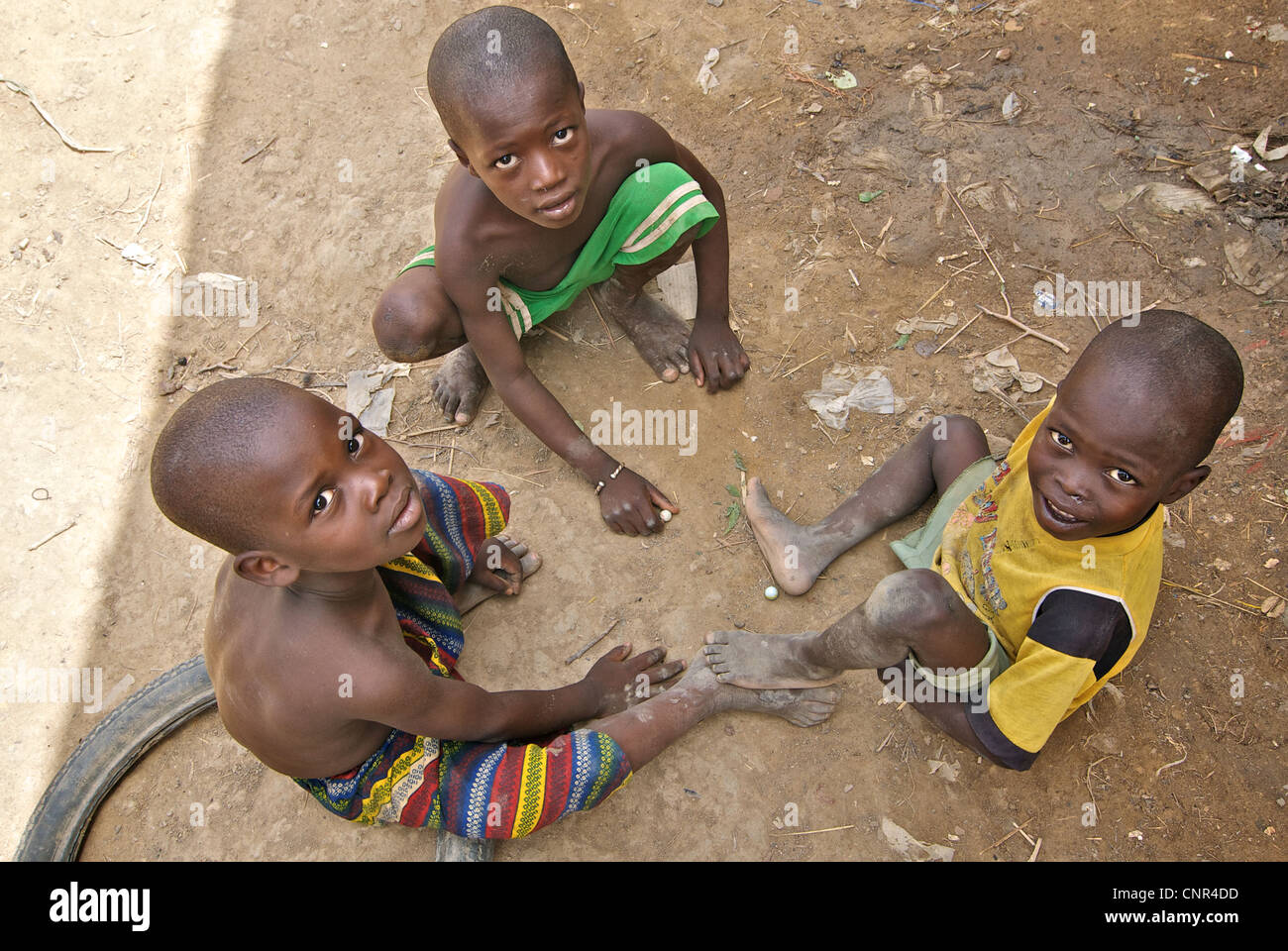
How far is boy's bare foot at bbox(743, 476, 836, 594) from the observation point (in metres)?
2.53

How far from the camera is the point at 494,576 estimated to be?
2619 millimetres

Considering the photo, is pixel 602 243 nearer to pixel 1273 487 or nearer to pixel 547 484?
pixel 547 484

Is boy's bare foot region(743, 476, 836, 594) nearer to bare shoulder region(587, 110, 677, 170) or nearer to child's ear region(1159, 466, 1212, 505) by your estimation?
child's ear region(1159, 466, 1212, 505)

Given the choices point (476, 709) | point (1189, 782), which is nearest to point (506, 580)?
point (476, 709)

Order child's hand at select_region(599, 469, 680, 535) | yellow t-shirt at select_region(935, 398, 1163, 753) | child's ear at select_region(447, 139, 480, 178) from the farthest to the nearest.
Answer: child's hand at select_region(599, 469, 680, 535)
child's ear at select_region(447, 139, 480, 178)
yellow t-shirt at select_region(935, 398, 1163, 753)

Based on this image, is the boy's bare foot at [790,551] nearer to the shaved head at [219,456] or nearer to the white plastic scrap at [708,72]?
the shaved head at [219,456]

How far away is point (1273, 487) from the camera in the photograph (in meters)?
2.50

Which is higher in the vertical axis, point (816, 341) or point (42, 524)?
point (816, 341)

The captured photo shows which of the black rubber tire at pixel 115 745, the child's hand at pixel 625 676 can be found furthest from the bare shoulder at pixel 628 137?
the black rubber tire at pixel 115 745

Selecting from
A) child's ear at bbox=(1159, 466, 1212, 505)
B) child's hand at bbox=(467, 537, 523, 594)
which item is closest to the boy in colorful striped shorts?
child's hand at bbox=(467, 537, 523, 594)

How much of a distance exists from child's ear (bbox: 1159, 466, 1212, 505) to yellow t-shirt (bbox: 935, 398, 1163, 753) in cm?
7

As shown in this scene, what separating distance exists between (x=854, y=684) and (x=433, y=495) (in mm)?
1313

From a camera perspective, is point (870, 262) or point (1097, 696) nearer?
point (1097, 696)

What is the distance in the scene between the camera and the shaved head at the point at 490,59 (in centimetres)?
203
